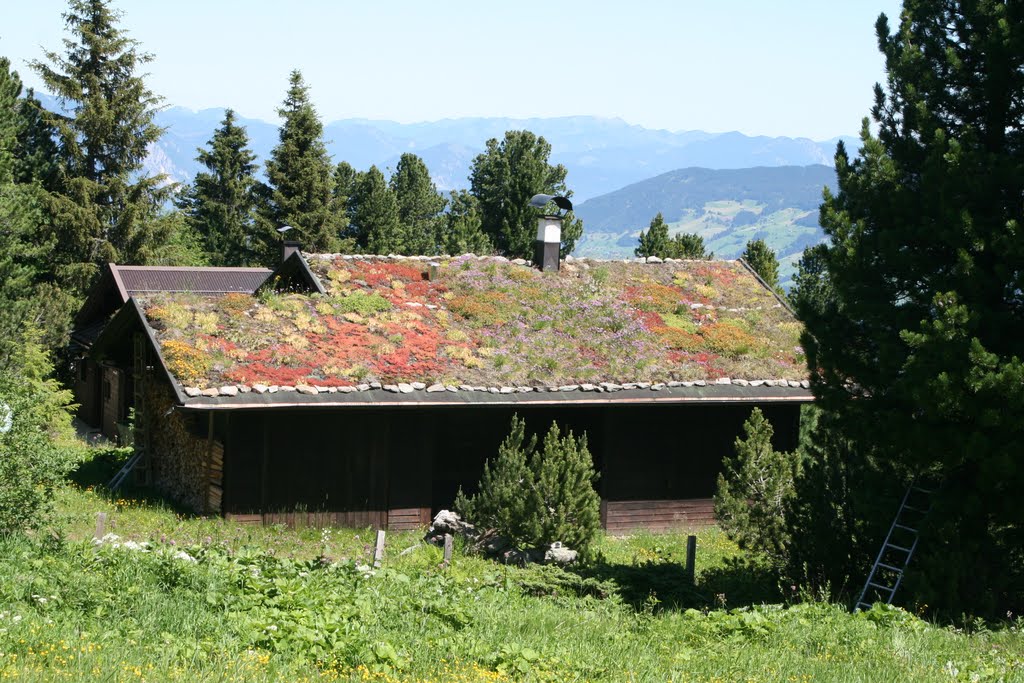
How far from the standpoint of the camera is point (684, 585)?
13859mm

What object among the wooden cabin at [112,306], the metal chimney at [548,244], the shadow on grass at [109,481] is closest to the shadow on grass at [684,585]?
the shadow on grass at [109,481]

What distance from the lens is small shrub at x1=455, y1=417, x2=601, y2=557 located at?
615 inches

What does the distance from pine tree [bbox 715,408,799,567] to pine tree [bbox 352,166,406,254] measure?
4304 cm

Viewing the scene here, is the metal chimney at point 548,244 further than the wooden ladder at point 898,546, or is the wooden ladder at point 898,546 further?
the metal chimney at point 548,244

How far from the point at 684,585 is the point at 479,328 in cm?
824

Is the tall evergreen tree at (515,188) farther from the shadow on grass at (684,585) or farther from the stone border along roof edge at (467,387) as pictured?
the shadow on grass at (684,585)

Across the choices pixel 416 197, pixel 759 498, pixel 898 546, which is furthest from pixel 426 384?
pixel 416 197

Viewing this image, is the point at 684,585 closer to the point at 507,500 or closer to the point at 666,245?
the point at 507,500

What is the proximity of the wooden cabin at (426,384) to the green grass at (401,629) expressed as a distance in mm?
4710

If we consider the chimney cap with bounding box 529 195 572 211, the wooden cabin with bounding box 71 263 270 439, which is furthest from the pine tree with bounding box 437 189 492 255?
the chimney cap with bounding box 529 195 572 211

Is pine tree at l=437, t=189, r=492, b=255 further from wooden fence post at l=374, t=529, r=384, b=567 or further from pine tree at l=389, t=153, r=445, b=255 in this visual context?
wooden fence post at l=374, t=529, r=384, b=567

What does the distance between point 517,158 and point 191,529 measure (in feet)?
113

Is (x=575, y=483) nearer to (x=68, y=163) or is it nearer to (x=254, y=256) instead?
(x=68, y=163)

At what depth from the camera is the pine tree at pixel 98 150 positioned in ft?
133
